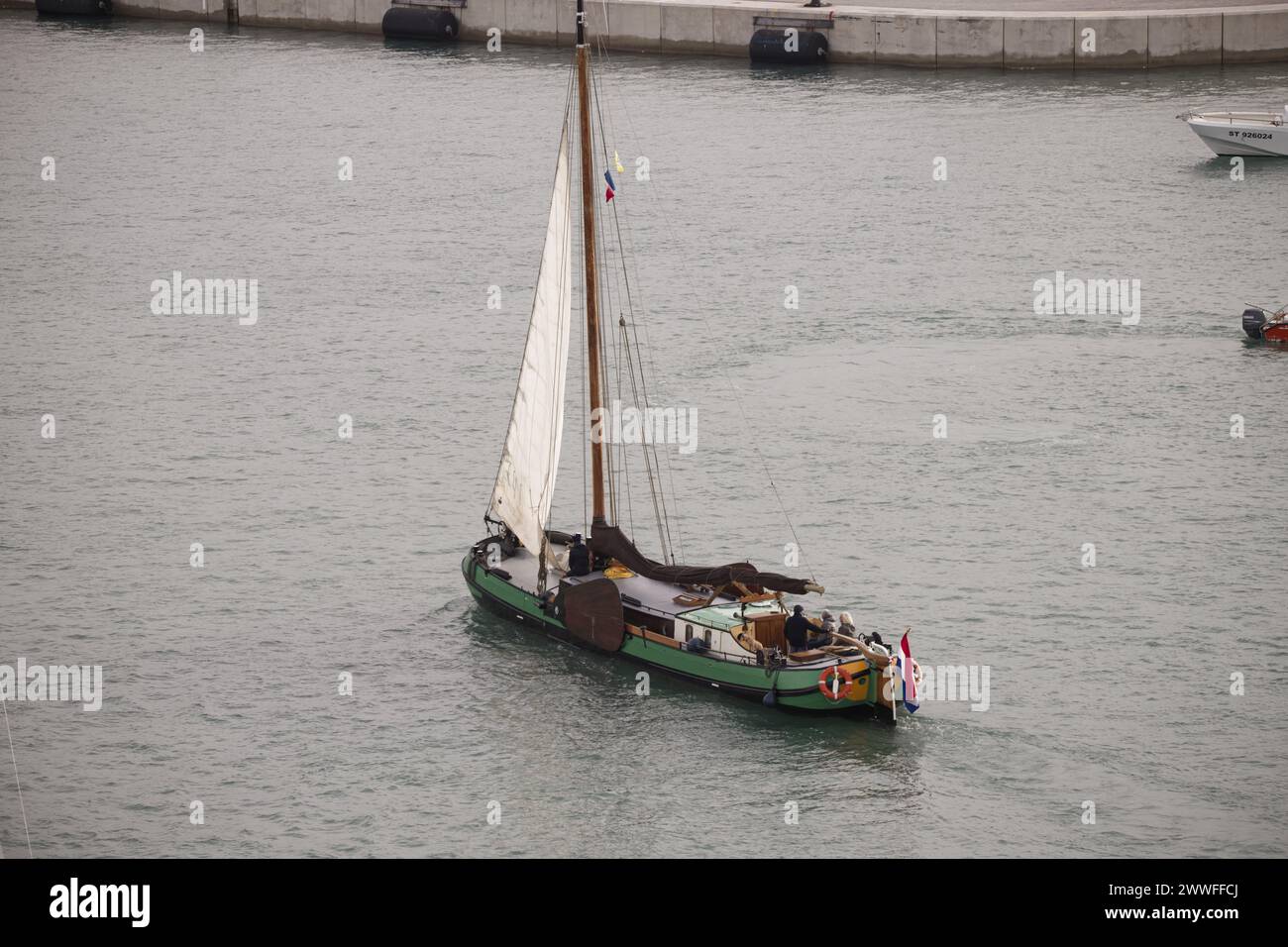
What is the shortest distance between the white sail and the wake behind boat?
32 mm

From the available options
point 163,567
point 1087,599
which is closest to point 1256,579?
point 1087,599

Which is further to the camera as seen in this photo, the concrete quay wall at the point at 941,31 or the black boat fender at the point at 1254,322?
the concrete quay wall at the point at 941,31

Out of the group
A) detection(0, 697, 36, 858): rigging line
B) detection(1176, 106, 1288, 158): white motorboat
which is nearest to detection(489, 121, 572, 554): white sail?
detection(0, 697, 36, 858): rigging line

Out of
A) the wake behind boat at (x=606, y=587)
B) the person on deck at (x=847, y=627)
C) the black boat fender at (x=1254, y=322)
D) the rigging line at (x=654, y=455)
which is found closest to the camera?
the wake behind boat at (x=606, y=587)

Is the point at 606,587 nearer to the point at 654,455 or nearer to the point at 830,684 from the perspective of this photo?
the point at 830,684

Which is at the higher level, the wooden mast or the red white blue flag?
the wooden mast

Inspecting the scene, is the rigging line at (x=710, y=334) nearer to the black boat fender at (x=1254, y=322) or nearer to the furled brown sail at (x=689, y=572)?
the furled brown sail at (x=689, y=572)

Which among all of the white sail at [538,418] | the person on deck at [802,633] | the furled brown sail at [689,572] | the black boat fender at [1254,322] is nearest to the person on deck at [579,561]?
the furled brown sail at [689,572]

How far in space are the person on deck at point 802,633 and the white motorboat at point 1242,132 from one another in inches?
2144

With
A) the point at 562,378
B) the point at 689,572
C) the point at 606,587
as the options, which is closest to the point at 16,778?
the point at 606,587

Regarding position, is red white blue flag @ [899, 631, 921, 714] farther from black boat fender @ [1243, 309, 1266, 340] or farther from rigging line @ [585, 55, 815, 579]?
black boat fender @ [1243, 309, 1266, 340]

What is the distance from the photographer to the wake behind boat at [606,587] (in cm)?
4256

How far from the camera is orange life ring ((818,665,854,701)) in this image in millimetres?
41906
